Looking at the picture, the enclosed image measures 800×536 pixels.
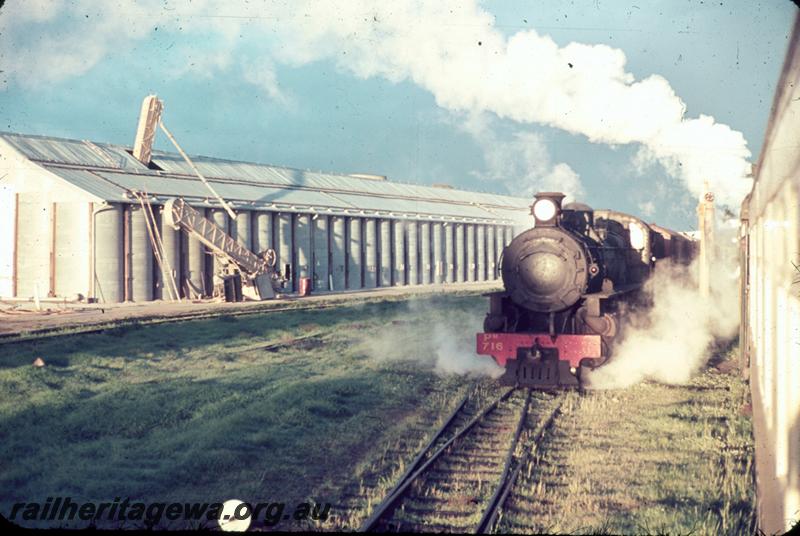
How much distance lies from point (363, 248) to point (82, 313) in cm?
2259

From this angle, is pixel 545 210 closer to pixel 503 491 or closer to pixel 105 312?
pixel 503 491

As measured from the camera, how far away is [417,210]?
53656mm

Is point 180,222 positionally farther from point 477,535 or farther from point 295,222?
point 477,535

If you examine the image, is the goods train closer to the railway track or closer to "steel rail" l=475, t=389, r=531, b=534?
the railway track

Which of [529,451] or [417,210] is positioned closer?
[529,451]

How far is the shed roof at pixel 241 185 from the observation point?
118 feet

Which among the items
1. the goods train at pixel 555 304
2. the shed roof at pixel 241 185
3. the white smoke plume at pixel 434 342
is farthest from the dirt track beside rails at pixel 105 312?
the goods train at pixel 555 304

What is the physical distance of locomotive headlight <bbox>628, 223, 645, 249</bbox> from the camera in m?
18.1

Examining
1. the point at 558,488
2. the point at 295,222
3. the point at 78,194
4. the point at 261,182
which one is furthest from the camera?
the point at 261,182

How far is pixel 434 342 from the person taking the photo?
22.2 m

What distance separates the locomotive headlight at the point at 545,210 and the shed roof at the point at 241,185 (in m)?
23.1

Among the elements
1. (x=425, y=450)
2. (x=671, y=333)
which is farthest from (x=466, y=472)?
(x=671, y=333)

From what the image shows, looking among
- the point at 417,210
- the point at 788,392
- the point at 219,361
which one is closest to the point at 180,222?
the point at 219,361

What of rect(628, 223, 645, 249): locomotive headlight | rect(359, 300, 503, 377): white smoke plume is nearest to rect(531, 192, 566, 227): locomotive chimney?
rect(628, 223, 645, 249): locomotive headlight
